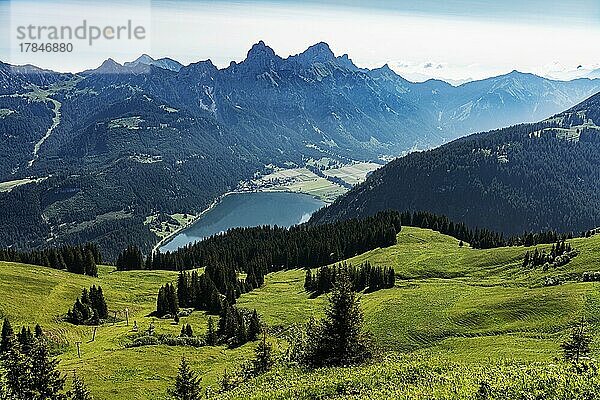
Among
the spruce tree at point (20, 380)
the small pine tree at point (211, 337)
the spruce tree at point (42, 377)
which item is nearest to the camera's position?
the spruce tree at point (20, 380)

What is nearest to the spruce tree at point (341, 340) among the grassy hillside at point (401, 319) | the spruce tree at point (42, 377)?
the grassy hillside at point (401, 319)

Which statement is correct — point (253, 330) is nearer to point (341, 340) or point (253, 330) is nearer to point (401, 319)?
point (401, 319)

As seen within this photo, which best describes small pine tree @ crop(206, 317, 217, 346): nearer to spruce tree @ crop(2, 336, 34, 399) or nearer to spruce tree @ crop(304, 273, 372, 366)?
spruce tree @ crop(2, 336, 34, 399)

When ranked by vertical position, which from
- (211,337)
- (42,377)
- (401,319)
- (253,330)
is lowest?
(211,337)

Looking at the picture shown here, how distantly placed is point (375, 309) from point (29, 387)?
5126 centimetres

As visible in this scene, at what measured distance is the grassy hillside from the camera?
124 ft

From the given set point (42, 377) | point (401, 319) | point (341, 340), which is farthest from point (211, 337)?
point (341, 340)

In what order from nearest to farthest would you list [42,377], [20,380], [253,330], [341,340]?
[341,340] < [20,380] < [42,377] < [253,330]

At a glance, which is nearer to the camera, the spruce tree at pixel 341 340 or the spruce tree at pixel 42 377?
the spruce tree at pixel 341 340

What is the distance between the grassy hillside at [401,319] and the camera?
37.8 meters

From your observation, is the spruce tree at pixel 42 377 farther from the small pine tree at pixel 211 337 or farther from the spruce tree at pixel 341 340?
the small pine tree at pixel 211 337

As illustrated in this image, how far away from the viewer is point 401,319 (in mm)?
68438

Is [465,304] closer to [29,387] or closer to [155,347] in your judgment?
[155,347]

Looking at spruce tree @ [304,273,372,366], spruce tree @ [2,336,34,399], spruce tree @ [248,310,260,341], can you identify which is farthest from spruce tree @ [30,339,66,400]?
spruce tree @ [248,310,260,341]
